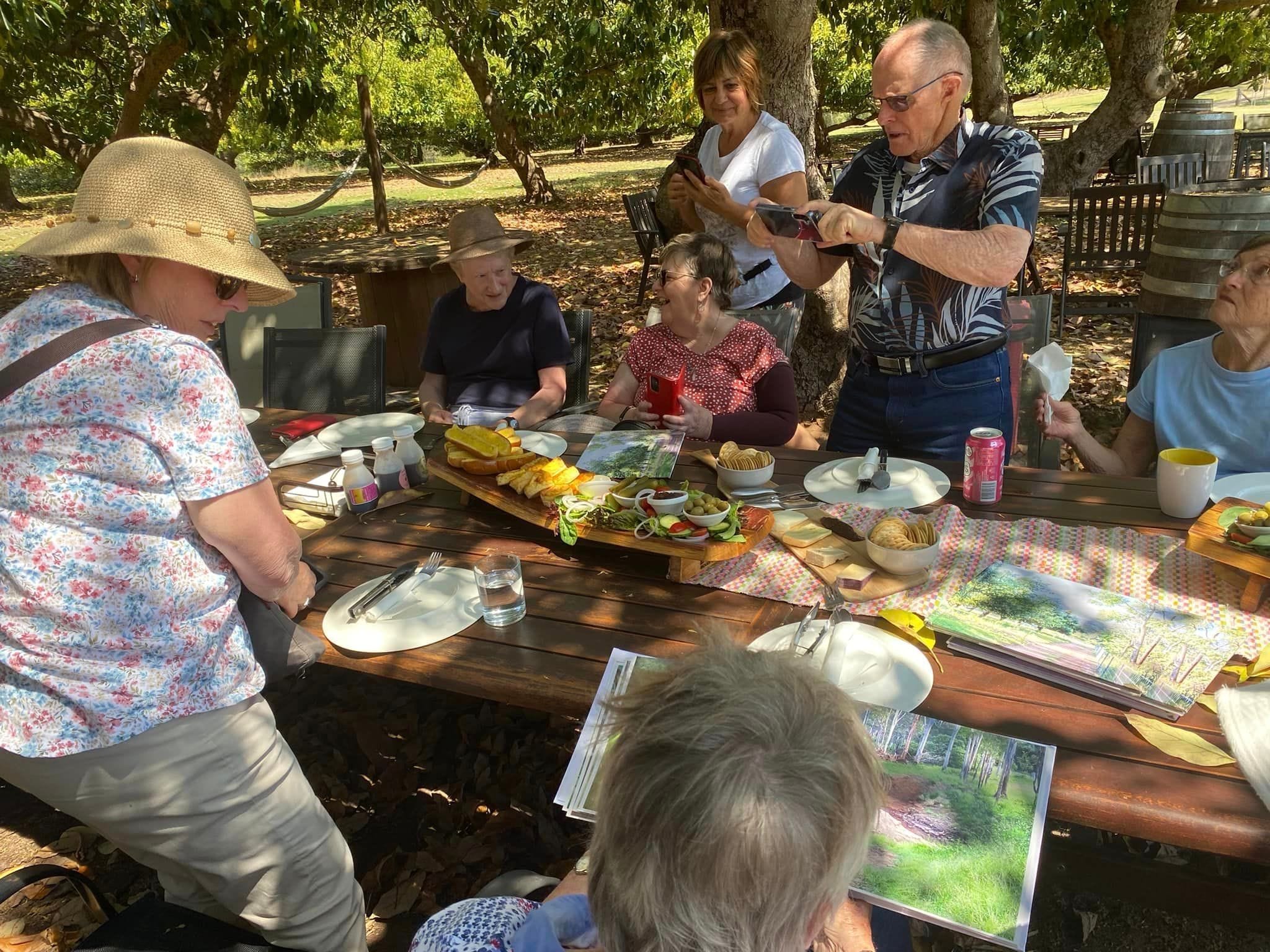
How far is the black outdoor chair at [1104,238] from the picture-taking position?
592 centimetres

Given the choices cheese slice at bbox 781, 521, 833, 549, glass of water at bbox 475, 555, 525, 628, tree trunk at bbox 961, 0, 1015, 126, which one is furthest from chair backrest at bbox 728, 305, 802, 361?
tree trunk at bbox 961, 0, 1015, 126

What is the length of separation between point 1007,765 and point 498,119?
1565 centimetres

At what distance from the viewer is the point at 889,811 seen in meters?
1.37

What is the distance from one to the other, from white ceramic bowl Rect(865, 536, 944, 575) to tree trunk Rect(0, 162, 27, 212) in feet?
81.8

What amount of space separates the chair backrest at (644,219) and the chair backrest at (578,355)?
4568 millimetres

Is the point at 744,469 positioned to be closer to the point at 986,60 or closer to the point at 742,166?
the point at 742,166

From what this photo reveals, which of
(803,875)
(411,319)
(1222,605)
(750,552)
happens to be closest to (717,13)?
(411,319)

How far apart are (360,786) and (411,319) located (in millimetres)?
4316

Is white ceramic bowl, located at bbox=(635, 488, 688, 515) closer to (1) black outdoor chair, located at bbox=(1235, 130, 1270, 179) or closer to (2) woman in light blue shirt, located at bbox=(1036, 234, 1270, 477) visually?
(2) woman in light blue shirt, located at bbox=(1036, 234, 1270, 477)

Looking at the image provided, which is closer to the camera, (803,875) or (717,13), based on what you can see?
(803,875)

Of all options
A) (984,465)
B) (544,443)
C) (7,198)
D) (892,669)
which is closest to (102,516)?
(892,669)

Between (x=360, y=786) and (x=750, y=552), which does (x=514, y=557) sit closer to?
(x=750, y=552)

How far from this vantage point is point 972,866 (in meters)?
1.24

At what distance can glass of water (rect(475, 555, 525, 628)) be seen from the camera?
6.31 feet
